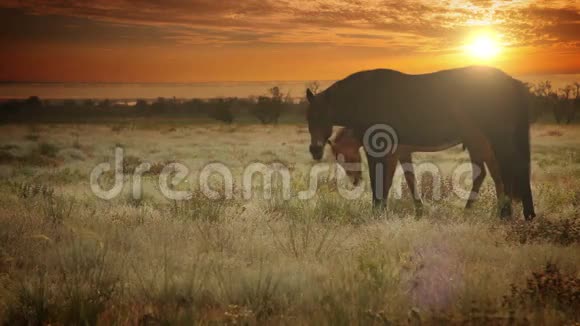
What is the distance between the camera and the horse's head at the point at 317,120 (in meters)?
9.12

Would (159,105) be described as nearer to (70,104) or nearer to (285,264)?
(70,104)

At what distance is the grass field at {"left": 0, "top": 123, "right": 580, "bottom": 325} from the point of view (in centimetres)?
442

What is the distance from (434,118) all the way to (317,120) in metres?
1.84

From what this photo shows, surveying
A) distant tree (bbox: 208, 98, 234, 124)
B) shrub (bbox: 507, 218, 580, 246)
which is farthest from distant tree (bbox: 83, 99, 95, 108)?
shrub (bbox: 507, 218, 580, 246)

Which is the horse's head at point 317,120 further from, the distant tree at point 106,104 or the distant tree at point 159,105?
the distant tree at point 106,104

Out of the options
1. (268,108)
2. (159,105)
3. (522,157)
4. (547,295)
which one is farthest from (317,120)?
(159,105)

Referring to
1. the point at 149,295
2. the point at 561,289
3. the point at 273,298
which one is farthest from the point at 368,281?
the point at 149,295

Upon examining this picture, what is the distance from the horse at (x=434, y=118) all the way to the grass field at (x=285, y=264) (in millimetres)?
660

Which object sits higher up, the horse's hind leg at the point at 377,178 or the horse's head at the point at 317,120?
the horse's head at the point at 317,120

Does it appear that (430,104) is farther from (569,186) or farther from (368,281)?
(569,186)

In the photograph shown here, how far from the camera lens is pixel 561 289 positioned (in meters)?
4.61

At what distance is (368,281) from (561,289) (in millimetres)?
1545
